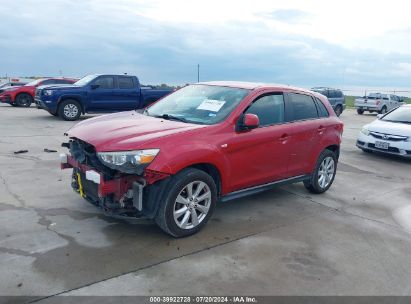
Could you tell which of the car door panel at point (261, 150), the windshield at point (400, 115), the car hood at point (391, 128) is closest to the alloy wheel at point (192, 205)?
the car door panel at point (261, 150)

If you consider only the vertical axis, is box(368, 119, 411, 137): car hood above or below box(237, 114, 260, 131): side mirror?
below

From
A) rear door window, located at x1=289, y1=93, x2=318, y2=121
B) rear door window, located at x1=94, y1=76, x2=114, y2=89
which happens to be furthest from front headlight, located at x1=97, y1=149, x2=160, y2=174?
rear door window, located at x1=94, y1=76, x2=114, y2=89

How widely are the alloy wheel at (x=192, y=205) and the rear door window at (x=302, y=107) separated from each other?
2.00 m

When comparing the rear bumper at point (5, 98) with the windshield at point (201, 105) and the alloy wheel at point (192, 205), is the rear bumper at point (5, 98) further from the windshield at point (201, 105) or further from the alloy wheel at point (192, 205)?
the alloy wheel at point (192, 205)

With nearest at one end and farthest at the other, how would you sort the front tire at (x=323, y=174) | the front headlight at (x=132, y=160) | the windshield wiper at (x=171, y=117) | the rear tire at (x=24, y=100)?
the front headlight at (x=132, y=160), the windshield wiper at (x=171, y=117), the front tire at (x=323, y=174), the rear tire at (x=24, y=100)

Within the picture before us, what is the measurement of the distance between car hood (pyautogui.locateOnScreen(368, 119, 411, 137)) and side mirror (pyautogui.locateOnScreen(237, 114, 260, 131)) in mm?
6306

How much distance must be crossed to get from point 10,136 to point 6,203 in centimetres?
583

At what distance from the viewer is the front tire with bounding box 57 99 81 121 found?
46.4ft

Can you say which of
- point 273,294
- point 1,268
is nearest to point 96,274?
point 1,268

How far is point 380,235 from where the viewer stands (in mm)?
4777

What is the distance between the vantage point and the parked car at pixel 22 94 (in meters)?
19.8

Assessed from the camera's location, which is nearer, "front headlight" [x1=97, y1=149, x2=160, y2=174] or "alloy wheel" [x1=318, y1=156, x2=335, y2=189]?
"front headlight" [x1=97, y1=149, x2=160, y2=174]

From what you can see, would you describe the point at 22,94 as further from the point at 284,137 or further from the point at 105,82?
the point at 284,137

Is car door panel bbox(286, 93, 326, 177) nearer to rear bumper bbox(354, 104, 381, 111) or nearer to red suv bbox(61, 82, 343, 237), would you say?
red suv bbox(61, 82, 343, 237)
